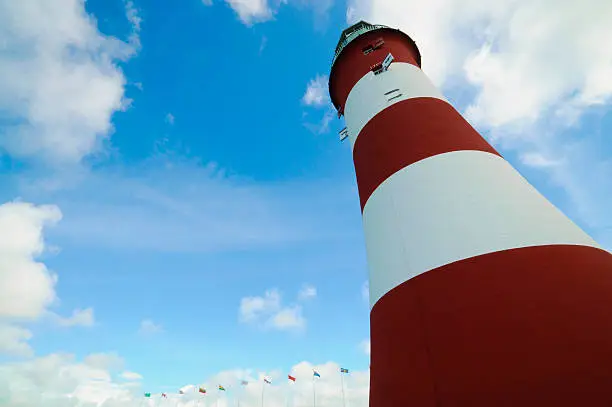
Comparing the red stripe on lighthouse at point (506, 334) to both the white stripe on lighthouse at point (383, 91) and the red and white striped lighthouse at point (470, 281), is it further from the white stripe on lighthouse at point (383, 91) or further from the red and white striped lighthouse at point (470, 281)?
the white stripe on lighthouse at point (383, 91)

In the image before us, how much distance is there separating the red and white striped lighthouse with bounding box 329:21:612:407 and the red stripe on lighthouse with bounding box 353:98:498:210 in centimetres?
3

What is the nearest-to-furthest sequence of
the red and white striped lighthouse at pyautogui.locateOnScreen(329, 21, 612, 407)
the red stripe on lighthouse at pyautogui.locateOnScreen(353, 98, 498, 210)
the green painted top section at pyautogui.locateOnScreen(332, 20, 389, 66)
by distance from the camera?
the red and white striped lighthouse at pyautogui.locateOnScreen(329, 21, 612, 407) → the red stripe on lighthouse at pyautogui.locateOnScreen(353, 98, 498, 210) → the green painted top section at pyautogui.locateOnScreen(332, 20, 389, 66)

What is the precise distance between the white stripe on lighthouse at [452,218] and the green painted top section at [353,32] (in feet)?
19.1

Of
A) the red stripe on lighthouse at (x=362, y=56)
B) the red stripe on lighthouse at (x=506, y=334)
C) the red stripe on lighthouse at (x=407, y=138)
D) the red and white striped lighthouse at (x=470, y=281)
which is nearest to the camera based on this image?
the red stripe on lighthouse at (x=506, y=334)

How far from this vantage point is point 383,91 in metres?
7.92

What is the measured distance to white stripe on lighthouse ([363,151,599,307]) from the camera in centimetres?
458

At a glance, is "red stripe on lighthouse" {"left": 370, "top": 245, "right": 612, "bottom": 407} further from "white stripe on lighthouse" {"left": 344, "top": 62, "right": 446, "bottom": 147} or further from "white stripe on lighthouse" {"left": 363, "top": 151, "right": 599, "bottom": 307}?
"white stripe on lighthouse" {"left": 344, "top": 62, "right": 446, "bottom": 147}

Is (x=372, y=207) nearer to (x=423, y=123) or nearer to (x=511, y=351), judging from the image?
(x=423, y=123)

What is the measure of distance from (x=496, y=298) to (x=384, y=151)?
366cm

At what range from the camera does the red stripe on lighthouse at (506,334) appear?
330 centimetres

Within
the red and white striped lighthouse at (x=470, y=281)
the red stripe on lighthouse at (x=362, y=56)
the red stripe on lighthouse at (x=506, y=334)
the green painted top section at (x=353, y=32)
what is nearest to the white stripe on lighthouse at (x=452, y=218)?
the red and white striped lighthouse at (x=470, y=281)

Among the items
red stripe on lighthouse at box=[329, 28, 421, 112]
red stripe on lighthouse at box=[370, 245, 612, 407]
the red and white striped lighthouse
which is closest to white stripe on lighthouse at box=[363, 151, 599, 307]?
the red and white striped lighthouse

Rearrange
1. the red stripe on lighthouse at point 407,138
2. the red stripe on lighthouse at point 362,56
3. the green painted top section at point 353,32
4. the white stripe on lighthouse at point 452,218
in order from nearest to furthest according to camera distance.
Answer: the white stripe on lighthouse at point 452,218
the red stripe on lighthouse at point 407,138
the red stripe on lighthouse at point 362,56
the green painted top section at point 353,32

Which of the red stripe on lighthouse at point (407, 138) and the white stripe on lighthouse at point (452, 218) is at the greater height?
the red stripe on lighthouse at point (407, 138)
